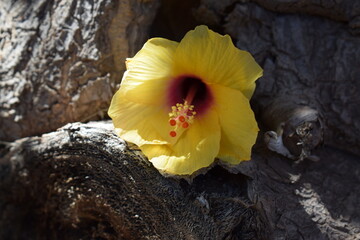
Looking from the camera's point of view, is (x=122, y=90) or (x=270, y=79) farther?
(x=270, y=79)

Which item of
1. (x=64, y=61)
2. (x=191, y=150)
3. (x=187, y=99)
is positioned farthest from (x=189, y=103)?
(x=64, y=61)

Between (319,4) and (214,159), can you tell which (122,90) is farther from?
(319,4)

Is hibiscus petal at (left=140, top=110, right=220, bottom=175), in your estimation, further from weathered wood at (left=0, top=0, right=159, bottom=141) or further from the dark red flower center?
weathered wood at (left=0, top=0, right=159, bottom=141)

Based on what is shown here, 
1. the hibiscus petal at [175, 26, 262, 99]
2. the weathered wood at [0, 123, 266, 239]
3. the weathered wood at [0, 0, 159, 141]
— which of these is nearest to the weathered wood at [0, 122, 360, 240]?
the weathered wood at [0, 123, 266, 239]

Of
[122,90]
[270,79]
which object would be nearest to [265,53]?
[270,79]

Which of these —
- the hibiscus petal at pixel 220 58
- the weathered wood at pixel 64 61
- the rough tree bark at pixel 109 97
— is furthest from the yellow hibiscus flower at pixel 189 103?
the weathered wood at pixel 64 61

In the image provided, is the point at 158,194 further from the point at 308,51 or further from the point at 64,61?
the point at 308,51
